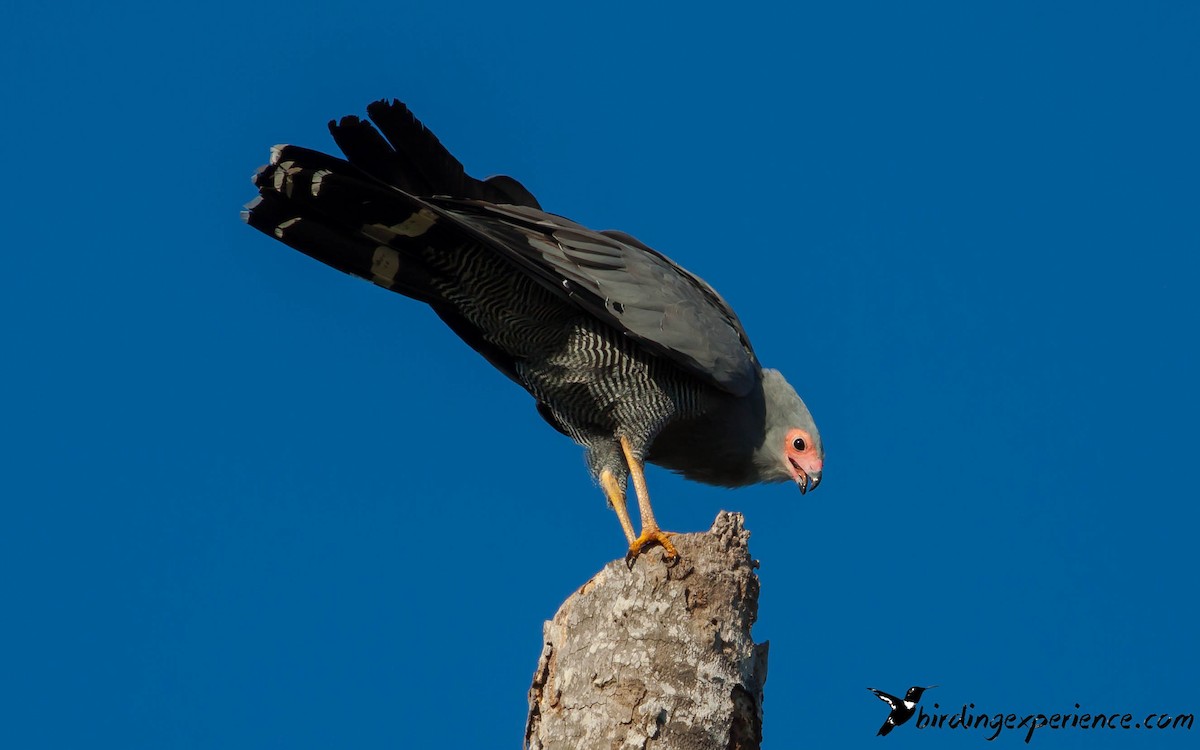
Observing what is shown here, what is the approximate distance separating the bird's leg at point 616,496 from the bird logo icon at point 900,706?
2.05 meters

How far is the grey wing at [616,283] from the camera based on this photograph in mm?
8469

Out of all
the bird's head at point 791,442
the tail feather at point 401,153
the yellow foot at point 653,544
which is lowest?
the yellow foot at point 653,544

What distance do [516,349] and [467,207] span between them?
1160 millimetres

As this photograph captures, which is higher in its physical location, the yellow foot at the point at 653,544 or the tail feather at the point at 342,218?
the tail feather at the point at 342,218

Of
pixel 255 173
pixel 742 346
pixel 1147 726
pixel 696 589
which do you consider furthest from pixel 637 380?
pixel 1147 726

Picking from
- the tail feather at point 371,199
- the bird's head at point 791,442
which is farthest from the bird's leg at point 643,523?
the tail feather at point 371,199

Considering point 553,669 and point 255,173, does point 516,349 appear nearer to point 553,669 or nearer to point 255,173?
point 255,173

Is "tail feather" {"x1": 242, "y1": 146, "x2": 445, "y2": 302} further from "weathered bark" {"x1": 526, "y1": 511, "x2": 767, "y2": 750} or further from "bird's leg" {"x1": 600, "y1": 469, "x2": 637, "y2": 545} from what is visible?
"weathered bark" {"x1": 526, "y1": 511, "x2": 767, "y2": 750}

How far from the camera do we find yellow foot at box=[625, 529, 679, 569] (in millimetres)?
6923

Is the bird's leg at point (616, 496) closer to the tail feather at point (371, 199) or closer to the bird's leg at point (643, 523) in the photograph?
the bird's leg at point (643, 523)

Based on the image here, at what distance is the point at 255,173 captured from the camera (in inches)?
329

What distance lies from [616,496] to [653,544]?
1.67 m

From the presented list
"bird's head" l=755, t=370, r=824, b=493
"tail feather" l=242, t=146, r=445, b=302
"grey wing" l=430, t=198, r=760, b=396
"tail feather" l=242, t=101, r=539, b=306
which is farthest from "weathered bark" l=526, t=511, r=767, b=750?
"tail feather" l=242, t=146, r=445, b=302

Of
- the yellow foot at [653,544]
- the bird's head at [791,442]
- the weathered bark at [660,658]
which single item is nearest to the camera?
the weathered bark at [660,658]
